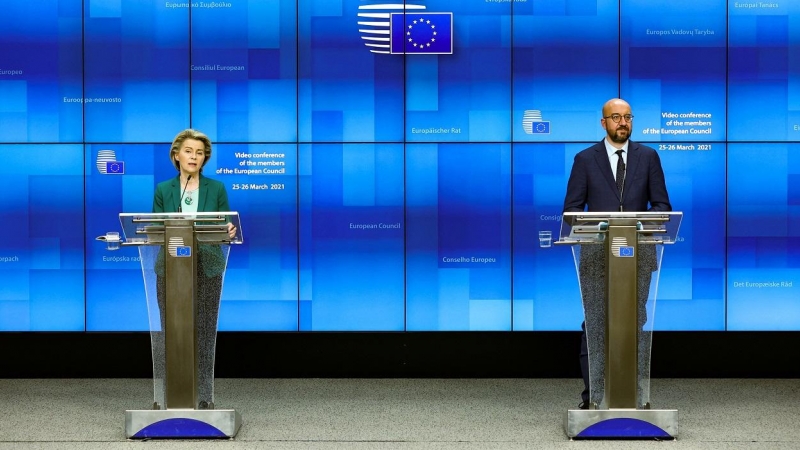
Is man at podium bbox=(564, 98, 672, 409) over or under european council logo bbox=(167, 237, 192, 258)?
over

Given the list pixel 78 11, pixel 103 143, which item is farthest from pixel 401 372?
pixel 78 11

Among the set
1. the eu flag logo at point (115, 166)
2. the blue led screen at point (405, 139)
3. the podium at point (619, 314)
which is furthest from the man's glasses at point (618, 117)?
the eu flag logo at point (115, 166)

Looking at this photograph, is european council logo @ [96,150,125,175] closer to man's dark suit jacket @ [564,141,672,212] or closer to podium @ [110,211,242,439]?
podium @ [110,211,242,439]

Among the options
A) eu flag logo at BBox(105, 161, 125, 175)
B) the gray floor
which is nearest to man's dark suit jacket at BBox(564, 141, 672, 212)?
the gray floor

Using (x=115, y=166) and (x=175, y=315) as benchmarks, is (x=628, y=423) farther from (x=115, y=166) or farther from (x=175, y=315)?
(x=115, y=166)

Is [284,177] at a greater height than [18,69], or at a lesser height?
lesser

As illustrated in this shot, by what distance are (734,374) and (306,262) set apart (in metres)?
3.03

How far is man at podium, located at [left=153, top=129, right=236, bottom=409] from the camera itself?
489cm

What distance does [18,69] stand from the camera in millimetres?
6566

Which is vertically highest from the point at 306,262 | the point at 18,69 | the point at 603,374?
the point at 18,69

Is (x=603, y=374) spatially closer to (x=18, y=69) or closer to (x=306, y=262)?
(x=306, y=262)

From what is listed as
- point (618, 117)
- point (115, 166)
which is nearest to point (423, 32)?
point (618, 117)

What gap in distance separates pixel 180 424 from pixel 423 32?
3.13m

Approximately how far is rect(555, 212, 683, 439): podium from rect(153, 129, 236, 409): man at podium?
5.84ft
